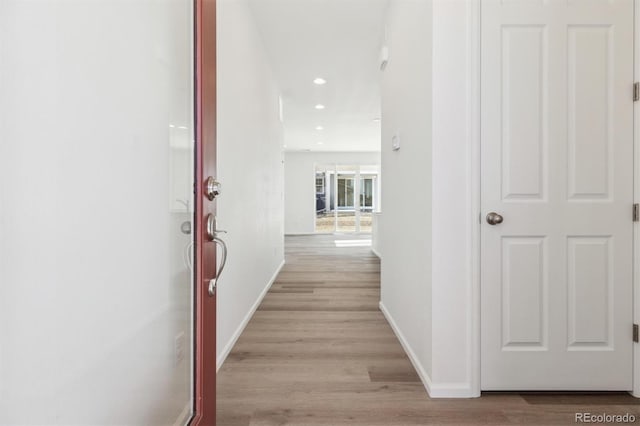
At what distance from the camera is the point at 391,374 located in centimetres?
192

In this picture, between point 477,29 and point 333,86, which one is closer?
point 477,29

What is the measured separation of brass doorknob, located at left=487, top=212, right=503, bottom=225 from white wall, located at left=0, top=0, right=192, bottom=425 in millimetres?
1512

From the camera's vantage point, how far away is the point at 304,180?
1055 cm

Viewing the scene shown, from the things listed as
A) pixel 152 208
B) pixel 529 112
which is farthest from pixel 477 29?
pixel 152 208

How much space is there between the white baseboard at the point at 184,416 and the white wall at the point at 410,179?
48.1 inches

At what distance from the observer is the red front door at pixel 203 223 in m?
1.12

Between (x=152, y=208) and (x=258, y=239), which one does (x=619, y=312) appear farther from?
(x=258, y=239)

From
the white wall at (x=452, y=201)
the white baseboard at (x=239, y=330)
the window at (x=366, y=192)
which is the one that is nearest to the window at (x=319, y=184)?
the window at (x=366, y=192)

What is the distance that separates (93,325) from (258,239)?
2.37 m

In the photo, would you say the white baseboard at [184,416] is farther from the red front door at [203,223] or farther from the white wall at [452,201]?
the white wall at [452,201]

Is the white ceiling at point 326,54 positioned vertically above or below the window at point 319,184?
above

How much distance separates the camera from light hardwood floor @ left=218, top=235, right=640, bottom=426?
1.54 metres

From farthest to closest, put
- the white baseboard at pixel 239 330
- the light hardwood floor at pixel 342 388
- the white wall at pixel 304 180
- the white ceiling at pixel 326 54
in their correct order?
1. the white wall at pixel 304 180
2. the white ceiling at pixel 326 54
3. the white baseboard at pixel 239 330
4. the light hardwood floor at pixel 342 388

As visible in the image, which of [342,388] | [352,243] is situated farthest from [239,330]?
[352,243]
